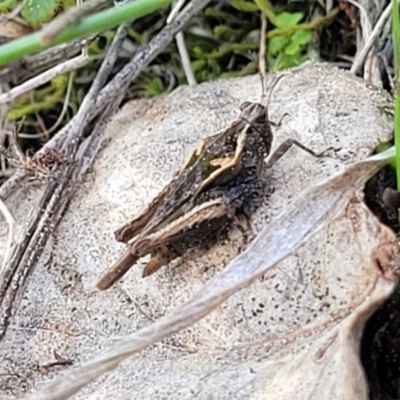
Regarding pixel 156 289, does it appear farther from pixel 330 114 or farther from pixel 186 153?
pixel 330 114

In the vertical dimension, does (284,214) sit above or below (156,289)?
above

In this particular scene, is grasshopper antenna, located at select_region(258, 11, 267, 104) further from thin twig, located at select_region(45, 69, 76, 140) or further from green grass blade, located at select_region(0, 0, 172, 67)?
green grass blade, located at select_region(0, 0, 172, 67)

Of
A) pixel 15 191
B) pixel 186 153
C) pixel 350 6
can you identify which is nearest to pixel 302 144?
pixel 186 153

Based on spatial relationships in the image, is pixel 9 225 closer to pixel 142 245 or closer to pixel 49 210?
pixel 49 210

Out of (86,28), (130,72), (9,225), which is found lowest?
(9,225)

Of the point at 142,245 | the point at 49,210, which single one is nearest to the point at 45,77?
the point at 49,210

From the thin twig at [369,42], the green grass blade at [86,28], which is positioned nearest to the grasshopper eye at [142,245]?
the green grass blade at [86,28]
